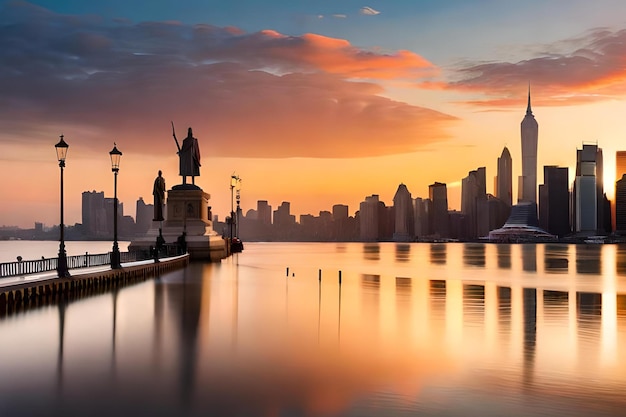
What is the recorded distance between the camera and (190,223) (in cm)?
10250

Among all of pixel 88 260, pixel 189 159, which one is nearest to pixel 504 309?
pixel 88 260

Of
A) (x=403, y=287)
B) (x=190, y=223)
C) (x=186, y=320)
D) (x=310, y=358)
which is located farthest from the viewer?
(x=190, y=223)

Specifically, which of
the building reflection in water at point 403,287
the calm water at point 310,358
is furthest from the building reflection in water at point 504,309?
the building reflection in water at point 403,287

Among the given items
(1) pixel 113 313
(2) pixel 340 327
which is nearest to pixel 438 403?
(2) pixel 340 327

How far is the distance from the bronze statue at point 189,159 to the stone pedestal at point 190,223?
7748 millimetres

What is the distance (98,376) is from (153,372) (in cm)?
141

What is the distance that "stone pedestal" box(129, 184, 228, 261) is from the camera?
100125 mm

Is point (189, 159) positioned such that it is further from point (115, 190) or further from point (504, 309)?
point (504, 309)

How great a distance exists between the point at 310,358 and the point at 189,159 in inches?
3737

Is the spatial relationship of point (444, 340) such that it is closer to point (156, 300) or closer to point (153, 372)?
point (153, 372)

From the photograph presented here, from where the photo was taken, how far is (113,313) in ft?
107

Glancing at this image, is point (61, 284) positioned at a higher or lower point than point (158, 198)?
lower

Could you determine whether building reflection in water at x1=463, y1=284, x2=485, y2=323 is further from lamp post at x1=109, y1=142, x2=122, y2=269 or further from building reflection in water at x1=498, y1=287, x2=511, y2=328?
lamp post at x1=109, y1=142, x2=122, y2=269

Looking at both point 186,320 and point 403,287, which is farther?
point 403,287
